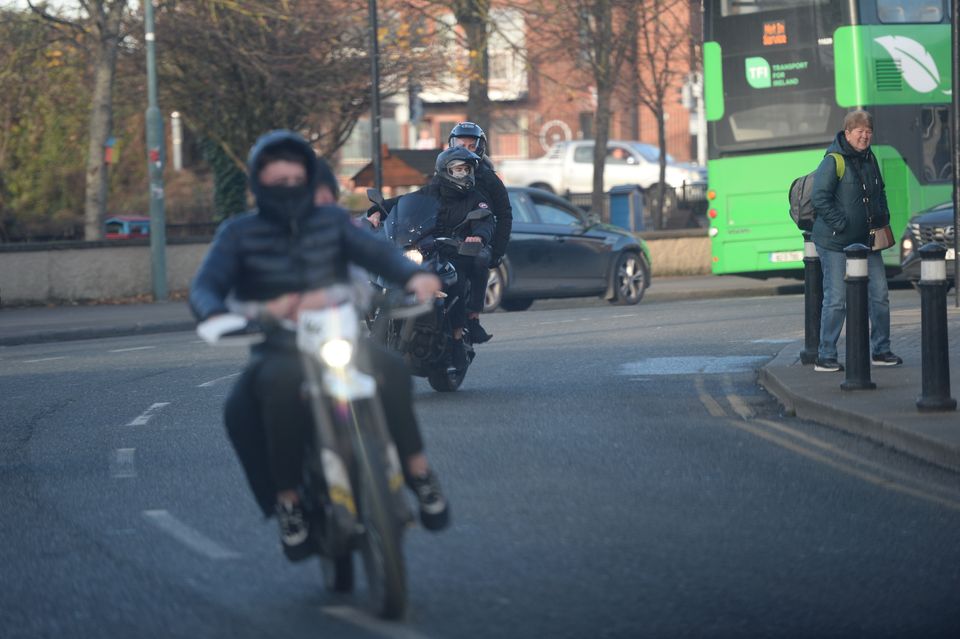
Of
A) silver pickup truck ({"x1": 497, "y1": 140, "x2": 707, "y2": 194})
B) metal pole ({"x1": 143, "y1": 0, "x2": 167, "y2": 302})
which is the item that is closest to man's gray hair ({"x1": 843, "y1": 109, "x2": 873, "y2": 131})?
metal pole ({"x1": 143, "y1": 0, "x2": 167, "y2": 302})

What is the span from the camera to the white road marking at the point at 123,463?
927 cm

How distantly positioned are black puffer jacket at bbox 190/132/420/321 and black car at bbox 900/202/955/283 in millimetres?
16209

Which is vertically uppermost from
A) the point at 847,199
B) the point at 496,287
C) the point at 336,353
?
the point at 847,199

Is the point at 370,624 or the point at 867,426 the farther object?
the point at 867,426

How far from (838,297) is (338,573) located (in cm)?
738

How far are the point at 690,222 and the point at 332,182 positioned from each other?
97.2 ft

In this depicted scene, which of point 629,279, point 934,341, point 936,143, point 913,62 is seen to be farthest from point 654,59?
point 934,341

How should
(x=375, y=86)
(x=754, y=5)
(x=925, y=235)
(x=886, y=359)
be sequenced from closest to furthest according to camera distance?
1. (x=886, y=359)
2. (x=925, y=235)
3. (x=754, y=5)
4. (x=375, y=86)

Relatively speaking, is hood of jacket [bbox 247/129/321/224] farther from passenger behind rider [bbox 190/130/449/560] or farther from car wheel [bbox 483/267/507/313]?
car wheel [bbox 483/267/507/313]

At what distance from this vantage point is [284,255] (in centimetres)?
576

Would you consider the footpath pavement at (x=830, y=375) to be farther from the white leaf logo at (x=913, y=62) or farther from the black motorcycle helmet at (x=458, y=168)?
the white leaf logo at (x=913, y=62)

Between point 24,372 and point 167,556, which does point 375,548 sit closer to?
point 167,556

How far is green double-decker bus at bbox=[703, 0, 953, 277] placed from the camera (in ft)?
73.4

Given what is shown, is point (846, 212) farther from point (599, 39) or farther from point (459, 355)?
point (599, 39)
